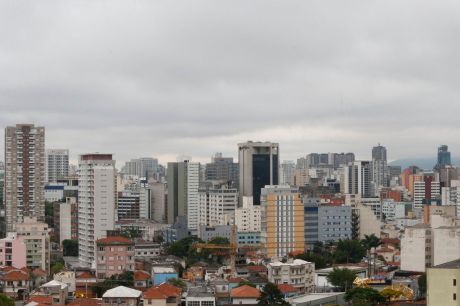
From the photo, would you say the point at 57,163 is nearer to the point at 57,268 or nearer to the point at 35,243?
the point at 35,243

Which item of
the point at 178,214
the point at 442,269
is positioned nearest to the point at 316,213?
the point at 178,214

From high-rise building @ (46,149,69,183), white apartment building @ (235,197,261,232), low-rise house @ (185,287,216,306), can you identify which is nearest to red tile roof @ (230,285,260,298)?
low-rise house @ (185,287,216,306)

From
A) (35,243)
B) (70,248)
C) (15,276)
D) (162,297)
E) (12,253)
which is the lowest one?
(70,248)

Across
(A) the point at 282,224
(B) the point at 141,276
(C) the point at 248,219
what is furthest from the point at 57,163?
(B) the point at 141,276

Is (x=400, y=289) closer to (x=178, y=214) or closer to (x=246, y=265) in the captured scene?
(x=246, y=265)

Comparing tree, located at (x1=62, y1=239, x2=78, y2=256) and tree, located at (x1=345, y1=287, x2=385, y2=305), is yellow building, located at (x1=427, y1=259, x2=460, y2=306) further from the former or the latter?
tree, located at (x1=62, y1=239, x2=78, y2=256)

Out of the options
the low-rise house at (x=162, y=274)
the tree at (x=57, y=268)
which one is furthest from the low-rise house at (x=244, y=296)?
the tree at (x=57, y=268)
